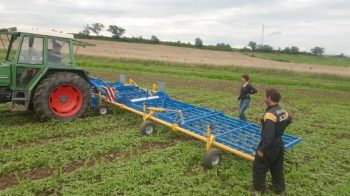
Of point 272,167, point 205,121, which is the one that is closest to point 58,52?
point 205,121

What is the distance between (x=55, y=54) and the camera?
8.05 m

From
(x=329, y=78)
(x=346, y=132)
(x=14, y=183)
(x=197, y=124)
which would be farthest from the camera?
(x=329, y=78)

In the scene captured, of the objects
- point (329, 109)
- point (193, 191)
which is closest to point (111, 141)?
point (193, 191)

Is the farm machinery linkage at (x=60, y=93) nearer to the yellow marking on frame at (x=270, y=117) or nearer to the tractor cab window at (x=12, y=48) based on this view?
the tractor cab window at (x=12, y=48)

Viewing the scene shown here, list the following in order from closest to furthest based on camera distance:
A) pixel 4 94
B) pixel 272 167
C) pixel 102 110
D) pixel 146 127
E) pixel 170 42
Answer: pixel 272 167 < pixel 146 127 < pixel 4 94 < pixel 102 110 < pixel 170 42

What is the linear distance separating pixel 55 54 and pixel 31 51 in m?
0.53

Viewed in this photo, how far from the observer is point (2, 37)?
8219 mm

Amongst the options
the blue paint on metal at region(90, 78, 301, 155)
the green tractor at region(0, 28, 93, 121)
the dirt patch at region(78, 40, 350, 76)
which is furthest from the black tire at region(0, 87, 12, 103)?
the dirt patch at region(78, 40, 350, 76)

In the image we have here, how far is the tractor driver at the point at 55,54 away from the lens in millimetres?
7934

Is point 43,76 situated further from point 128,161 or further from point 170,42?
point 170,42

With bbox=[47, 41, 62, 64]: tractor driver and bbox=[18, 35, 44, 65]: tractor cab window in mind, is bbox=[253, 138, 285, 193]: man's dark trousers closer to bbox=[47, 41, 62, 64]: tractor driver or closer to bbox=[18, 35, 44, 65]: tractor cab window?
bbox=[47, 41, 62, 64]: tractor driver

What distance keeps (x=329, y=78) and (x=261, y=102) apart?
1839 centimetres

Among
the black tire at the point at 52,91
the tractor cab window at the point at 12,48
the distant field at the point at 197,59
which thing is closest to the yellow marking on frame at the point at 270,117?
the black tire at the point at 52,91

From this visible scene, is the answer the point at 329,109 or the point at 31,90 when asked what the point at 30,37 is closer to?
the point at 31,90
